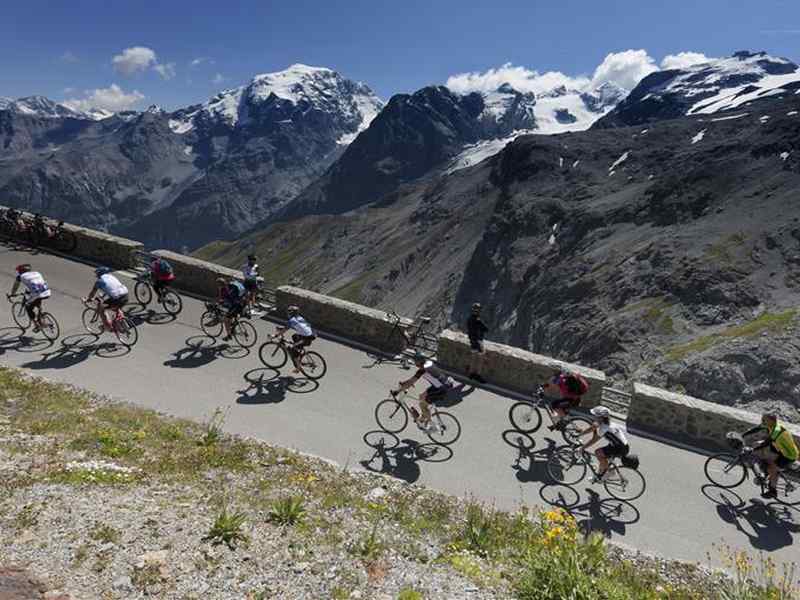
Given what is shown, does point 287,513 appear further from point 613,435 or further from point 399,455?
point 613,435

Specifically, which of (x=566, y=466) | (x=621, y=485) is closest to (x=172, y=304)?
(x=566, y=466)

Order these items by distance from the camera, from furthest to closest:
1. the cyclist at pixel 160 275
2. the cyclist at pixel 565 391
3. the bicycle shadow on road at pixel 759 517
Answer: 1. the cyclist at pixel 160 275
2. the cyclist at pixel 565 391
3. the bicycle shadow on road at pixel 759 517

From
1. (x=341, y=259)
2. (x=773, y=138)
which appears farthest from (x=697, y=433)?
(x=341, y=259)

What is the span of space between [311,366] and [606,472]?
8.56 metres

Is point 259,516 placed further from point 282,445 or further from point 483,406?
point 483,406

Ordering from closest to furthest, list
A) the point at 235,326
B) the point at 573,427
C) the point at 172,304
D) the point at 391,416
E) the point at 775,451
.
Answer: the point at 775,451 → the point at 573,427 → the point at 391,416 → the point at 235,326 → the point at 172,304

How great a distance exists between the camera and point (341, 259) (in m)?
164

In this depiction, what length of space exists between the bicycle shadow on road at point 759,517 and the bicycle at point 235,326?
1365 cm

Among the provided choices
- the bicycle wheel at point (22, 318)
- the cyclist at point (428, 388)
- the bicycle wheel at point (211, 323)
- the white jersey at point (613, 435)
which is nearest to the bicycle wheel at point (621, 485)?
the white jersey at point (613, 435)

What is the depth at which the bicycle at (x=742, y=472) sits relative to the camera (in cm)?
1237

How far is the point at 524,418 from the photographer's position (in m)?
14.3

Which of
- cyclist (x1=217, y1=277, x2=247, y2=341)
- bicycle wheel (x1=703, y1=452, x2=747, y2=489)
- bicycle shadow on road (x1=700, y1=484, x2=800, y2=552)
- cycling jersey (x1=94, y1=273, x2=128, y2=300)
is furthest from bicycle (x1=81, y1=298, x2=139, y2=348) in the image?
bicycle wheel (x1=703, y1=452, x2=747, y2=489)

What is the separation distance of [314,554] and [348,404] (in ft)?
21.6

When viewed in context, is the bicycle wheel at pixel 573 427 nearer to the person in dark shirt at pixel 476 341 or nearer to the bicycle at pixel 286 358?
the person in dark shirt at pixel 476 341
